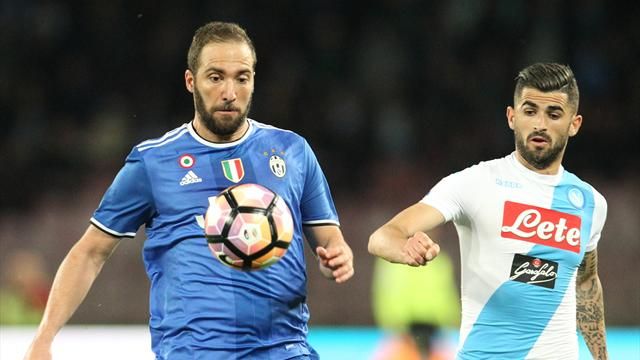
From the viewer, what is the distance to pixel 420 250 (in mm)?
4117

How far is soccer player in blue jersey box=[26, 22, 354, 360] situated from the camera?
448 cm

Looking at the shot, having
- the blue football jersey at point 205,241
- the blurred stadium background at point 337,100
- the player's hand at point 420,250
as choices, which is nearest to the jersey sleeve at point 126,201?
the blue football jersey at point 205,241

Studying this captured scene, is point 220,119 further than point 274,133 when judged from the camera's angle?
No

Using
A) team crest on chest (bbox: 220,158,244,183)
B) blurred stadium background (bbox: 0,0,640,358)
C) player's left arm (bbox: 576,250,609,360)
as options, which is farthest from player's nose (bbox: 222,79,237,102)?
blurred stadium background (bbox: 0,0,640,358)

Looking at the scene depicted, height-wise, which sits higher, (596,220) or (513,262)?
(596,220)

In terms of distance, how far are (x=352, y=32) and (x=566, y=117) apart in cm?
1084

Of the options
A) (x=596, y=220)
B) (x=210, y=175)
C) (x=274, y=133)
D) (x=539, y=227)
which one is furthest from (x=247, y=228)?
(x=596, y=220)

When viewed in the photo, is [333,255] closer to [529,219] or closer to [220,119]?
[220,119]

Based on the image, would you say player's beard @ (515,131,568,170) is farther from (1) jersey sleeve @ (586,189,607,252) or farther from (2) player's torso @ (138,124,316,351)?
(2) player's torso @ (138,124,316,351)

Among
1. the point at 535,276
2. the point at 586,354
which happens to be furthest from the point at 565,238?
the point at 586,354

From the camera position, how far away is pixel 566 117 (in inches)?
193

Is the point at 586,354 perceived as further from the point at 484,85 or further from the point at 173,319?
the point at 173,319

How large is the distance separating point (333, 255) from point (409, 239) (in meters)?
0.36

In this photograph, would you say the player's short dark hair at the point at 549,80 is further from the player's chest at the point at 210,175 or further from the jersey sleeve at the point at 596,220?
the player's chest at the point at 210,175
